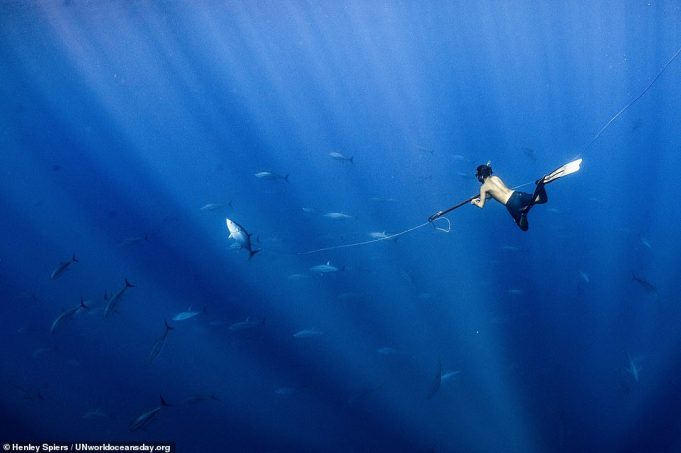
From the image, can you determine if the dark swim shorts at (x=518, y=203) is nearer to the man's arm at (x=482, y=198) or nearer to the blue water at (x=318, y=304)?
the man's arm at (x=482, y=198)

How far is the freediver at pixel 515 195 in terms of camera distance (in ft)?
13.3

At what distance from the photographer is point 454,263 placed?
607 inches

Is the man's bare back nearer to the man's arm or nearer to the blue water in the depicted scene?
the man's arm

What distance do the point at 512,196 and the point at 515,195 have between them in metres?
0.03

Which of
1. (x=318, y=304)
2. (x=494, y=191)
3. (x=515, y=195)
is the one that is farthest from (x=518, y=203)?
(x=318, y=304)

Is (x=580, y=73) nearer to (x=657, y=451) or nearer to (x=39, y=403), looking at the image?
(x=657, y=451)

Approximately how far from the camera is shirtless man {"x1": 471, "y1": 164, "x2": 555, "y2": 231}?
4.17m

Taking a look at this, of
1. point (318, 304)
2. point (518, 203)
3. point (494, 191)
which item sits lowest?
point (318, 304)

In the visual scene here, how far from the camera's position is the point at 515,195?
14.2 ft

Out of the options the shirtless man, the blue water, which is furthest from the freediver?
the blue water

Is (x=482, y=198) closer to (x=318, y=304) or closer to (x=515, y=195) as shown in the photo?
(x=515, y=195)

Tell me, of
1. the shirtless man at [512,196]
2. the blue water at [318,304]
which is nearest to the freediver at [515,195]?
the shirtless man at [512,196]

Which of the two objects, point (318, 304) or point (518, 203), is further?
point (318, 304)

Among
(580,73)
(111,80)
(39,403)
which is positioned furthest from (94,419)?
(580,73)
